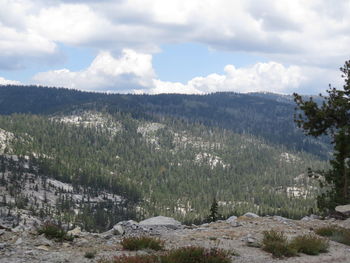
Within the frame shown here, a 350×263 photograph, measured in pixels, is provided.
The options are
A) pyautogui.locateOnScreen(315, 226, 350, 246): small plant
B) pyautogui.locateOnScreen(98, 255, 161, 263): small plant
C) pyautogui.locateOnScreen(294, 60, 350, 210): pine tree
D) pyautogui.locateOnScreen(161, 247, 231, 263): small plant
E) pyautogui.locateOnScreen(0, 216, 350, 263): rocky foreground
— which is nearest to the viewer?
pyautogui.locateOnScreen(98, 255, 161, 263): small plant

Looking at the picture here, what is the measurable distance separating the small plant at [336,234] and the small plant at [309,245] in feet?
7.16

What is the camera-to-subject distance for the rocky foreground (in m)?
12.0

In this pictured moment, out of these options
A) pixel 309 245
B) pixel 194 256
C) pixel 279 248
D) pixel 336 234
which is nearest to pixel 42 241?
pixel 194 256

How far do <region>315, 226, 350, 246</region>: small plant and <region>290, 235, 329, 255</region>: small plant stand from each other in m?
2.18

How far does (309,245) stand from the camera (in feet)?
46.4

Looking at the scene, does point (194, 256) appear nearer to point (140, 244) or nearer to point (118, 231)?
point (140, 244)

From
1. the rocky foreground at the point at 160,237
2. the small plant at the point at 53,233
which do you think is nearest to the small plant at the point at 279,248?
the rocky foreground at the point at 160,237

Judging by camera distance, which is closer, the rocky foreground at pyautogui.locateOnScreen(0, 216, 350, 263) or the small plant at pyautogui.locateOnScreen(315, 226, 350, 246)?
the rocky foreground at pyautogui.locateOnScreen(0, 216, 350, 263)

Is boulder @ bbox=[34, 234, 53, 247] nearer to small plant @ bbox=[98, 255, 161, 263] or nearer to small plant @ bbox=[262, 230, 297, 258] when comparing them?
small plant @ bbox=[98, 255, 161, 263]

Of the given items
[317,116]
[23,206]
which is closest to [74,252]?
[317,116]

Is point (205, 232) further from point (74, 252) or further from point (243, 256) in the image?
point (74, 252)

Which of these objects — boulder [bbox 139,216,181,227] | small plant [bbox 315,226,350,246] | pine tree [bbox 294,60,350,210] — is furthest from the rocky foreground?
pine tree [bbox 294,60,350,210]

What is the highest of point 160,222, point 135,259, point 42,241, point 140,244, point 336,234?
point 135,259

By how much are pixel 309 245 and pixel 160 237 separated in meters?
5.66
